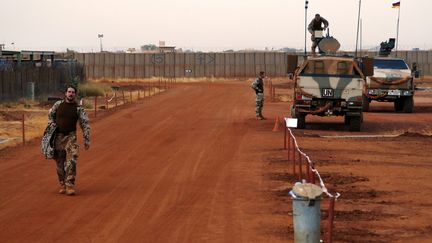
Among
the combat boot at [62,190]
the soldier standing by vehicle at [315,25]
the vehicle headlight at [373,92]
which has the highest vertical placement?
the soldier standing by vehicle at [315,25]

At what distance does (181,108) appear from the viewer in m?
36.8

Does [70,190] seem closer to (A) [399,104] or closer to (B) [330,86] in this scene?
(B) [330,86]

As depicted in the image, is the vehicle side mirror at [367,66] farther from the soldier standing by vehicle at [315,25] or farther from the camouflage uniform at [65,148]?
the camouflage uniform at [65,148]

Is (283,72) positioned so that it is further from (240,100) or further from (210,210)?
(210,210)

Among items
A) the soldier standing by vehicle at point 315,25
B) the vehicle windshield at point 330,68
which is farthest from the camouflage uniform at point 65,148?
the soldier standing by vehicle at point 315,25

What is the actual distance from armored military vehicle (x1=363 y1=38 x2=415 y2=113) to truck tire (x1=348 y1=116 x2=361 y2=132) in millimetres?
8439

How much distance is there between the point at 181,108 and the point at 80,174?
69.6ft

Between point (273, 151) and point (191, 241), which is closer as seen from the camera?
point (191, 241)

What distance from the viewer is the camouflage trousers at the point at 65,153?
13336 millimetres

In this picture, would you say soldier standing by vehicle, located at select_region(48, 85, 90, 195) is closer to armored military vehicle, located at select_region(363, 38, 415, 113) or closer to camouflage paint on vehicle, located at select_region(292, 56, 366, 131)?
camouflage paint on vehicle, located at select_region(292, 56, 366, 131)

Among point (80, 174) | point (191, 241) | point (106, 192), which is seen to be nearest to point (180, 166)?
point (80, 174)

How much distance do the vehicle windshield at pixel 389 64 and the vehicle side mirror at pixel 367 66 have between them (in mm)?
9295

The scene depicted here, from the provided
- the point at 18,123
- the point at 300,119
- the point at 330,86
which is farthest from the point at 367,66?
the point at 18,123

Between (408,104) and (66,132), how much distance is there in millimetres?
23608
